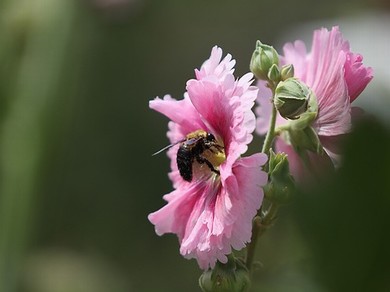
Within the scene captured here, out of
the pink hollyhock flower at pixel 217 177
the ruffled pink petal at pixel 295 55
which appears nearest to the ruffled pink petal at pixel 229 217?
the pink hollyhock flower at pixel 217 177

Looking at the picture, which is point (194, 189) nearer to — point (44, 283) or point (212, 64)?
point (212, 64)

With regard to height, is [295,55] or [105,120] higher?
[295,55]

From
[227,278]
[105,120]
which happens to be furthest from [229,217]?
[105,120]

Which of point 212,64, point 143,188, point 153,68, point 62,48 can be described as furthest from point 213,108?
point 153,68

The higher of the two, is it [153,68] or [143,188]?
[153,68]

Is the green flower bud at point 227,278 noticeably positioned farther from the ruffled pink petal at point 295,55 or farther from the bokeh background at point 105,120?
the ruffled pink petal at point 295,55

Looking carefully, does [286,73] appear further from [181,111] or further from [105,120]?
[105,120]
